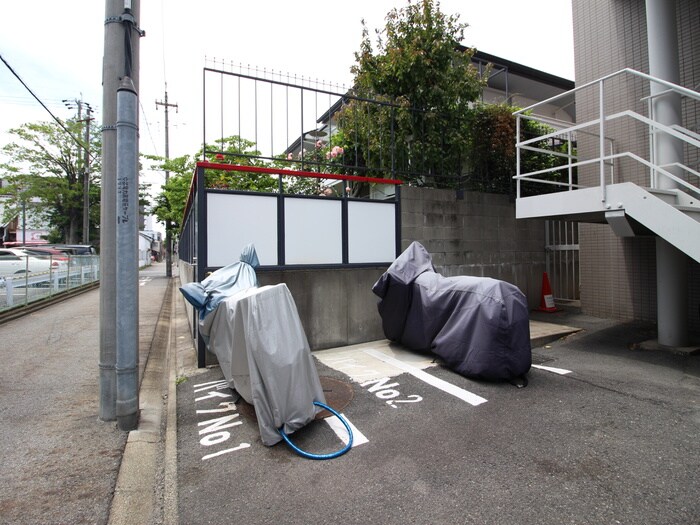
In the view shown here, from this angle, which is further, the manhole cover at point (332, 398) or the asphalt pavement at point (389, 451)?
the manhole cover at point (332, 398)

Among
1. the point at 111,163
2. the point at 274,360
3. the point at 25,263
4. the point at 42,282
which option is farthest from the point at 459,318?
the point at 25,263

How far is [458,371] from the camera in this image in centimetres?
448

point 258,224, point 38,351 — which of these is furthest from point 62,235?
point 258,224

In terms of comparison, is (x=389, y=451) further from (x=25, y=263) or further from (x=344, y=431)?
(x=25, y=263)

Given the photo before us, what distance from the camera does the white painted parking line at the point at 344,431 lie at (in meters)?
3.14

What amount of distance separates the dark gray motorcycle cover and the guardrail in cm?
925

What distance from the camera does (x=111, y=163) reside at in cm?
357

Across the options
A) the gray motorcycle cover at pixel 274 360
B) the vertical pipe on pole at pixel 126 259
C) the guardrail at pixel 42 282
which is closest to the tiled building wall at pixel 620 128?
the gray motorcycle cover at pixel 274 360

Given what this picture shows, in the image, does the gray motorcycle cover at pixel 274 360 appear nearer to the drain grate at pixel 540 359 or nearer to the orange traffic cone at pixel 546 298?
the drain grate at pixel 540 359

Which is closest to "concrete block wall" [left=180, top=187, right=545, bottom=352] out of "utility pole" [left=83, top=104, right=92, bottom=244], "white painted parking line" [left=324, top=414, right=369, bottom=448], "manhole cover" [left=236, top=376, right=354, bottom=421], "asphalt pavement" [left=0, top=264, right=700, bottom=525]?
"asphalt pavement" [left=0, top=264, right=700, bottom=525]

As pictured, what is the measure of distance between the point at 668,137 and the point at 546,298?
3864mm

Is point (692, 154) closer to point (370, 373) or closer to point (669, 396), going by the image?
point (669, 396)

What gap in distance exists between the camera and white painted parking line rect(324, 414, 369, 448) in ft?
10.3

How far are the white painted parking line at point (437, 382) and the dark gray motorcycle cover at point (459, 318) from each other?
0.97 ft
